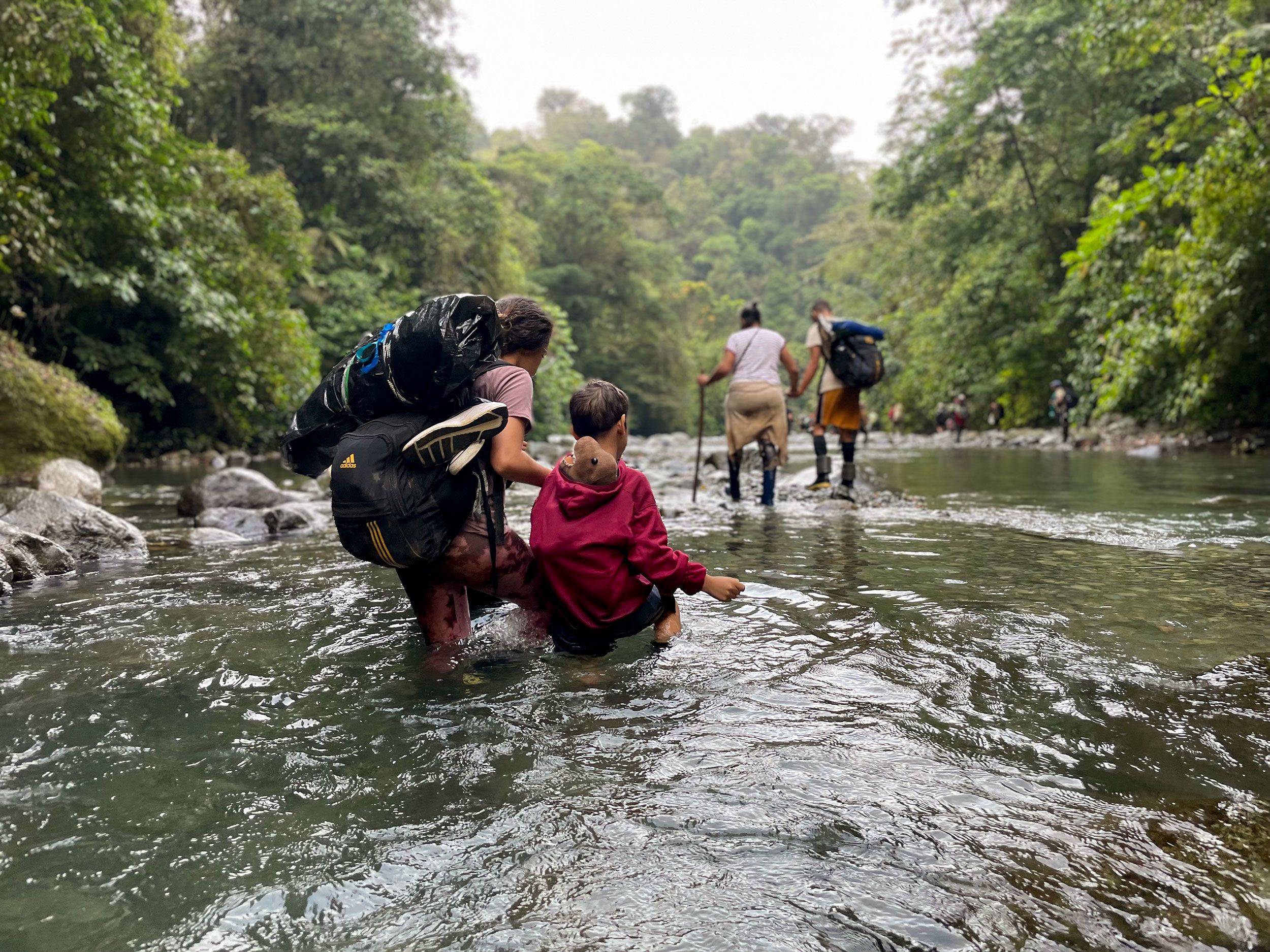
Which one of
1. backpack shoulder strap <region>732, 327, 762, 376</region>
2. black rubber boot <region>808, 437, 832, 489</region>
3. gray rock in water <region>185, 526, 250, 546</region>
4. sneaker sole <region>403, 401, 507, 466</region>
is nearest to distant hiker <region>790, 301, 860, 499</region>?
black rubber boot <region>808, 437, 832, 489</region>

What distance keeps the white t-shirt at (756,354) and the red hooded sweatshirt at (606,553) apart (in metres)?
5.40

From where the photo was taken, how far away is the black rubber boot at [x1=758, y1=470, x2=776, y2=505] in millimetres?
8906

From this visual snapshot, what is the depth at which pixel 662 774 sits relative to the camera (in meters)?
2.38

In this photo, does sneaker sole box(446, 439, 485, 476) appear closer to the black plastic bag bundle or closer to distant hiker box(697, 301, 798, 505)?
the black plastic bag bundle

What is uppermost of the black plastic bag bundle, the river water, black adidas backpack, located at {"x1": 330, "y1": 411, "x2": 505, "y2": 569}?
the black plastic bag bundle

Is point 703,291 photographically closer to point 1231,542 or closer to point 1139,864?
point 1231,542

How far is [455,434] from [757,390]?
585 centimetres

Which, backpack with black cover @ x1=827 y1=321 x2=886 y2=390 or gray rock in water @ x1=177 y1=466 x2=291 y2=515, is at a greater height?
backpack with black cover @ x1=827 y1=321 x2=886 y2=390

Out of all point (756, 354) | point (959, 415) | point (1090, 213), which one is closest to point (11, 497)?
point (756, 354)

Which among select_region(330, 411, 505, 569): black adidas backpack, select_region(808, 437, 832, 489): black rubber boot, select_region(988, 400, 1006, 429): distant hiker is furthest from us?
select_region(988, 400, 1006, 429): distant hiker

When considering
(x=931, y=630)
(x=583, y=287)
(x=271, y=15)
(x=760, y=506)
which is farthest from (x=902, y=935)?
(x=583, y=287)

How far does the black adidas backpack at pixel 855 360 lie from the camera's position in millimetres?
8812

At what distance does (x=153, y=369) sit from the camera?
14906 mm

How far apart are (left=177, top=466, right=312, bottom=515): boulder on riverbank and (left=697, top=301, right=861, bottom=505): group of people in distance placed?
4505mm
